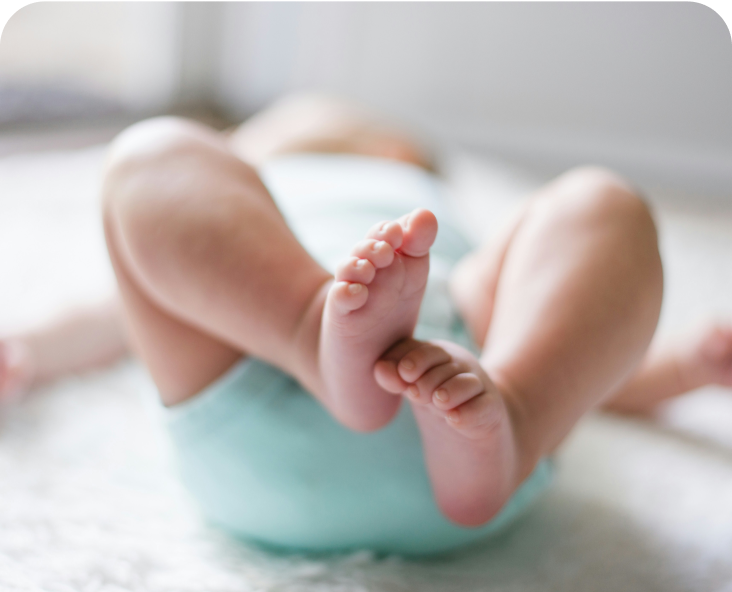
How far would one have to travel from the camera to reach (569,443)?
739mm

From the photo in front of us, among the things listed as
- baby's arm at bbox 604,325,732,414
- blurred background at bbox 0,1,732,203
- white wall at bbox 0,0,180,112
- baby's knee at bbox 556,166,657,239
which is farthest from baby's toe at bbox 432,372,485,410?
white wall at bbox 0,0,180,112

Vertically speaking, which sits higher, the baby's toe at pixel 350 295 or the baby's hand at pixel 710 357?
the baby's toe at pixel 350 295

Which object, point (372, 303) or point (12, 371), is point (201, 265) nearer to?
point (372, 303)

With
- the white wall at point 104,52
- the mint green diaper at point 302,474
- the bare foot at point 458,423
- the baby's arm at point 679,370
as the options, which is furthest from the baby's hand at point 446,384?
the white wall at point 104,52

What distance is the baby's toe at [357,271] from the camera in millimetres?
385

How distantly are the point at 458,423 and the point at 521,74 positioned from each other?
217 cm

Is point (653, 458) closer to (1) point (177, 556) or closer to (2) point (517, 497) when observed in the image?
(2) point (517, 497)

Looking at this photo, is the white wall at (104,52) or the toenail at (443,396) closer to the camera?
the toenail at (443,396)

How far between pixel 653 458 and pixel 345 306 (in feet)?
1.49

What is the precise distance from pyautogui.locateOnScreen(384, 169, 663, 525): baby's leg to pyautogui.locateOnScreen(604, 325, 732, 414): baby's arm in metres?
0.26

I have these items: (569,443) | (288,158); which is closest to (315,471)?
(569,443)

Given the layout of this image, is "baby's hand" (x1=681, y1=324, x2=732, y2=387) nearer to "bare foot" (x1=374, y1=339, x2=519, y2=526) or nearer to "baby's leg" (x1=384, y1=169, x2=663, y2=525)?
"baby's leg" (x1=384, y1=169, x2=663, y2=525)

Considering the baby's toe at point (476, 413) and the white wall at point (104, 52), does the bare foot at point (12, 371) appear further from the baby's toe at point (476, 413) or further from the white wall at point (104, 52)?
the white wall at point (104, 52)

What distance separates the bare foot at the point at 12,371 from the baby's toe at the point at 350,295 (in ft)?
1.60
